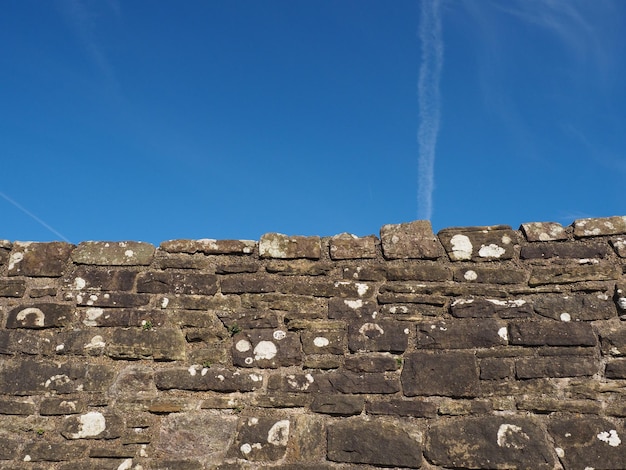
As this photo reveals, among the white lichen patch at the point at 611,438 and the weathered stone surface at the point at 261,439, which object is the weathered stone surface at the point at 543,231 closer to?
the white lichen patch at the point at 611,438

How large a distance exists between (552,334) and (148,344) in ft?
9.32

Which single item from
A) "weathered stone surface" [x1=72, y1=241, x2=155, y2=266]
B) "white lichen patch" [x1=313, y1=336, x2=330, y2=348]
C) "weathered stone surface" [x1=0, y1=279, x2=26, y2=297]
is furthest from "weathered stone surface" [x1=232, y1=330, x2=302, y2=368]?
"weathered stone surface" [x1=0, y1=279, x2=26, y2=297]

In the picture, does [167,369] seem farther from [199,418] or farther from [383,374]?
[383,374]

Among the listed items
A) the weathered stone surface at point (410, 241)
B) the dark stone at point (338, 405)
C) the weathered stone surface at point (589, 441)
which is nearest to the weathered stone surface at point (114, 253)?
the dark stone at point (338, 405)

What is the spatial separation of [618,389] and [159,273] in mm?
3302

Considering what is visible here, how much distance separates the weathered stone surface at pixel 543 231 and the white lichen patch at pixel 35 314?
3660 millimetres

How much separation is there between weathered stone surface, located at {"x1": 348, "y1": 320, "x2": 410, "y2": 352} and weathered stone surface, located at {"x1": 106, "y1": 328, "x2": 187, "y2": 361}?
1.24m

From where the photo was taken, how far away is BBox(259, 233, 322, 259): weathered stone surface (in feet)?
13.5

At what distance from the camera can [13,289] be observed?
162 inches

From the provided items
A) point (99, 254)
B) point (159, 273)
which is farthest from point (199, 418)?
point (99, 254)

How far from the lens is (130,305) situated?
404cm

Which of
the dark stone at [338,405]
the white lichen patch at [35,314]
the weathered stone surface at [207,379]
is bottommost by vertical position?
the dark stone at [338,405]

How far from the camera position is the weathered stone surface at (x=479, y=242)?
157 inches

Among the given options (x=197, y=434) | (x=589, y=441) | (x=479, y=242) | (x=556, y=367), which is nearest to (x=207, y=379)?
(x=197, y=434)
